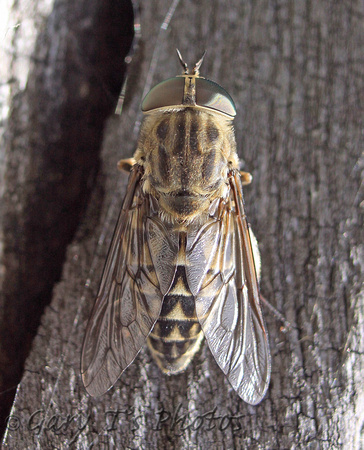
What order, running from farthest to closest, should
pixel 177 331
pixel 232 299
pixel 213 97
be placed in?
pixel 213 97 < pixel 232 299 < pixel 177 331

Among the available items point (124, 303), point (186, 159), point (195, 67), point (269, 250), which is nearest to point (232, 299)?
point (269, 250)

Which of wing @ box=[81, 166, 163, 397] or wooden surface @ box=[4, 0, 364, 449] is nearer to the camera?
wooden surface @ box=[4, 0, 364, 449]

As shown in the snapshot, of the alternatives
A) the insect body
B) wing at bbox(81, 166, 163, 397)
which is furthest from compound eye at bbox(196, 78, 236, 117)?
wing at bbox(81, 166, 163, 397)

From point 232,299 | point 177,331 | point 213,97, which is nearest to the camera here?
point 177,331

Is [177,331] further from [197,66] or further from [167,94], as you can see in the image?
[197,66]

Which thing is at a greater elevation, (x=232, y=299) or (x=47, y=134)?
(x=47, y=134)

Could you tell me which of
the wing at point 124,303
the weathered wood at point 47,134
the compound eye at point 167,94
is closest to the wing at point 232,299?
the wing at point 124,303

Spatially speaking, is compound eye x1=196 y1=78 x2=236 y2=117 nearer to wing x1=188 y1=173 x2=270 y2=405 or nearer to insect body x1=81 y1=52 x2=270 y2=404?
insect body x1=81 y1=52 x2=270 y2=404
